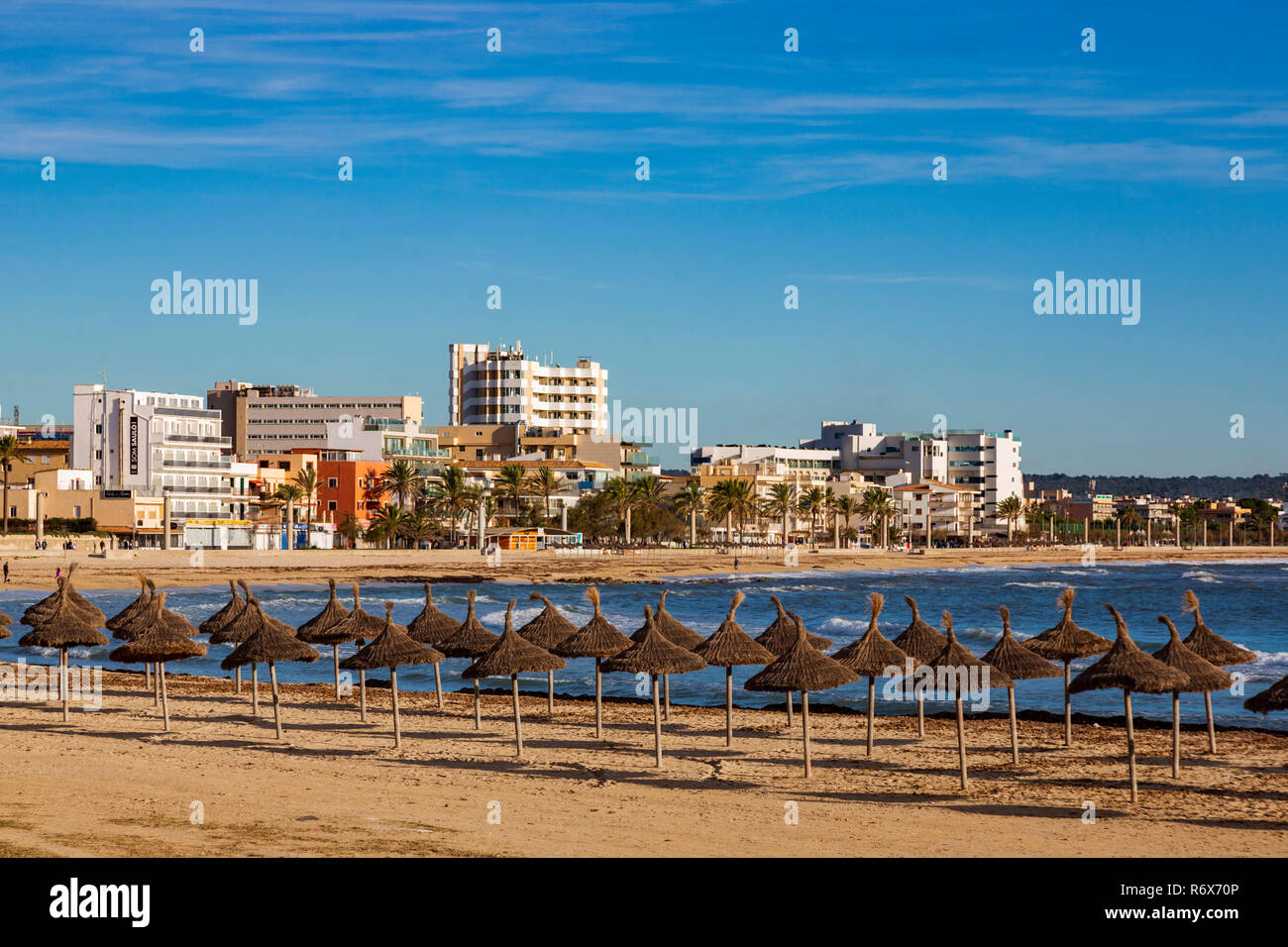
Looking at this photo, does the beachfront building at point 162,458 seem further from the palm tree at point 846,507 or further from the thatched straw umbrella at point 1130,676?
the thatched straw umbrella at point 1130,676

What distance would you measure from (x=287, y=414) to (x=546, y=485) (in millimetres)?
43977

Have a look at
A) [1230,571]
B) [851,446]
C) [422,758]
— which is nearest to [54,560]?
[422,758]

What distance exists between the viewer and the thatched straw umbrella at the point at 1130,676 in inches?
663

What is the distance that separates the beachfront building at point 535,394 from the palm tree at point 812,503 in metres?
24.6

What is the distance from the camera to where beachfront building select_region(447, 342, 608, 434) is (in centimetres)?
14675

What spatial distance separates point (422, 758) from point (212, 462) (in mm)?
73841

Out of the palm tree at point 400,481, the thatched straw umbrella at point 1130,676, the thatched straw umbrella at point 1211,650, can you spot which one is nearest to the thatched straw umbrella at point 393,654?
the thatched straw umbrella at point 1130,676

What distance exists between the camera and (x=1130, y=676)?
1684cm

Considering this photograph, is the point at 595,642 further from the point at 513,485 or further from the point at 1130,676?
the point at 513,485

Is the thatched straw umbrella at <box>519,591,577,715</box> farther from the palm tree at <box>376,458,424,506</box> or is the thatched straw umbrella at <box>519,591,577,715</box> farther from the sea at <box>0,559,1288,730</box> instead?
the palm tree at <box>376,458,424,506</box>

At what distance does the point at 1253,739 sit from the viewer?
22234 millimetres

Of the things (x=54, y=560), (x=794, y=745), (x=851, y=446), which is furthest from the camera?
(x=851, y=446)
